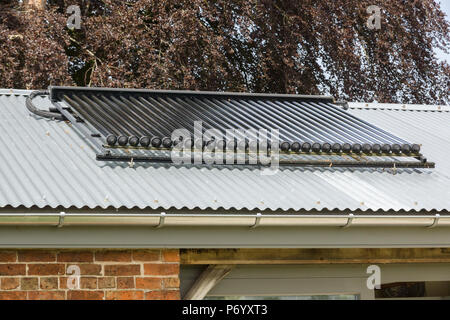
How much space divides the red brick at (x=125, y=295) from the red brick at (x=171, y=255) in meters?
0.34

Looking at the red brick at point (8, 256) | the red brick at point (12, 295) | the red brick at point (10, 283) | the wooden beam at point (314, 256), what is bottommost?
the red brick at point (12, 295)

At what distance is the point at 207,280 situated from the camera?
7148mm

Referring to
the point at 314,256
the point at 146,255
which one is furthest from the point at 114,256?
the point at 314,256

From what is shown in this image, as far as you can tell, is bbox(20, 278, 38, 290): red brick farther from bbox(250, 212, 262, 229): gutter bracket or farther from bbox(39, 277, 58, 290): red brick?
bbox(250, 212, 262, 229): gutter bracket

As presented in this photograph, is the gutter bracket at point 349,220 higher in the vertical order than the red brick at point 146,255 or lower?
higher

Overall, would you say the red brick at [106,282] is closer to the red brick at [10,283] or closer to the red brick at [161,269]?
the red brick at [161,269]

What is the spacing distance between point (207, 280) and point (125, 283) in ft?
2.60

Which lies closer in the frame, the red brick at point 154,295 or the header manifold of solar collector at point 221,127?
→ the red brick at point 154,295

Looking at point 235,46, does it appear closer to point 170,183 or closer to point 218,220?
point 170,183

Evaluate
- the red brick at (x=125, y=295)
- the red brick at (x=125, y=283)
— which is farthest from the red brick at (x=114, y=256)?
the red brick at (x=125, y=295)

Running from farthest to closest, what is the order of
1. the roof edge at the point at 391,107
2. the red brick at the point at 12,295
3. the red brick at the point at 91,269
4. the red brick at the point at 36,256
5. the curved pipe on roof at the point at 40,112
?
the roof edge at the point at 391,107, the curved pipe on roof at the point at 40,112, the red brick at the point at 91,269, the red brick at the point at 36,256, the red brick at the point at 12,295

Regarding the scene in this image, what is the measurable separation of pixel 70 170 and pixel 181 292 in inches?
56.7

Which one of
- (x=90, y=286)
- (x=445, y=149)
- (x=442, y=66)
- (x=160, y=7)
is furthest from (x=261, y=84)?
(x=90, y=286)

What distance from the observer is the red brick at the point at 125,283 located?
6656 millimetres
